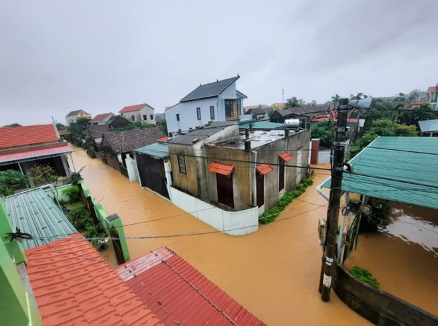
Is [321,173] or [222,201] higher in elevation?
[222,201]

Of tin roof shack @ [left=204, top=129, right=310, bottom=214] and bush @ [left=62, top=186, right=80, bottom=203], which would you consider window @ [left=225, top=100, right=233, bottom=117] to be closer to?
tin roof shack @ [left=204, top=129, right=310, bottom=214]

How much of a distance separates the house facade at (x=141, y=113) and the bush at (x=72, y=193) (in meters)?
46.1

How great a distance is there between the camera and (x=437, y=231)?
30.1 feet

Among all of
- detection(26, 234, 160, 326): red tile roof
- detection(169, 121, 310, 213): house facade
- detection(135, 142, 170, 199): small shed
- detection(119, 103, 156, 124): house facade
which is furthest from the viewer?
detection(119, 103, 156, 124): house facade

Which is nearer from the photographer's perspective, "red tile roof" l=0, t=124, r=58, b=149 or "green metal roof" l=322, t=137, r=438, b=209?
"green metal roof" l=322, t=137, r=438, b=209

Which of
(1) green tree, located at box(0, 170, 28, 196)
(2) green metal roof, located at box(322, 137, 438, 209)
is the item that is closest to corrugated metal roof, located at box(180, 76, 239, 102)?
(2) green metal roof, located at box(322, 137, 438, 209)

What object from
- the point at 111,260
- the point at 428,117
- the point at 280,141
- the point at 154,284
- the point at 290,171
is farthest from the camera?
the point at 428,117

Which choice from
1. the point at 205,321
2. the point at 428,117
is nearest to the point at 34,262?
the point at 205,321

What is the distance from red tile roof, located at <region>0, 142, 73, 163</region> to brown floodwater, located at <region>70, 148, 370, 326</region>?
6248 millimetres

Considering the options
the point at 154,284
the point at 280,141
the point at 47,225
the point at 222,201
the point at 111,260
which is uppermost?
the point at 280,141

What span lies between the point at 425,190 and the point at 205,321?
6784 millimetres

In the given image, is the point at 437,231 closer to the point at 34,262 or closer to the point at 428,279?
the point at 428,279

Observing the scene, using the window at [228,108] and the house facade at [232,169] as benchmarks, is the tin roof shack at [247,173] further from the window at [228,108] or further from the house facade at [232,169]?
the window at [228,108]

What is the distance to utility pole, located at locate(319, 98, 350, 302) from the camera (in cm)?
511
